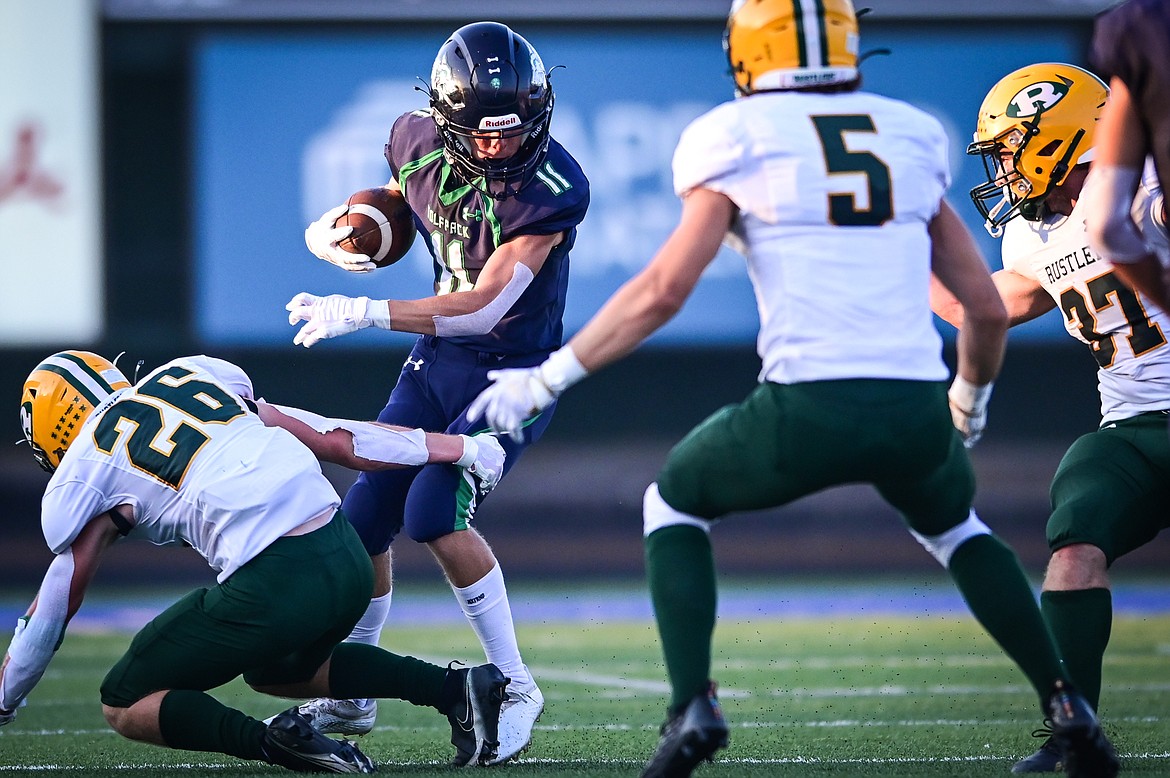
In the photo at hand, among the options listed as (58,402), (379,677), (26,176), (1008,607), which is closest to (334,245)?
(58,402)

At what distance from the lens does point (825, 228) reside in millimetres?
2664

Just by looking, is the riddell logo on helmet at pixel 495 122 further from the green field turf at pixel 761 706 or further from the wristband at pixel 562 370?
the green field turf at pixel 761 706

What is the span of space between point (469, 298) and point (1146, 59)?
72.6 inches

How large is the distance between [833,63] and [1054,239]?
4.22ft

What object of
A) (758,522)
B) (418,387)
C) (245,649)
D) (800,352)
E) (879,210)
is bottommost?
(758,522)

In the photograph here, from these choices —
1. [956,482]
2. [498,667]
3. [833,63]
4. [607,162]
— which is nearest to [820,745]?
→ [498,667]

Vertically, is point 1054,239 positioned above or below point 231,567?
above

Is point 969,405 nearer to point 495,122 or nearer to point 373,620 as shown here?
point 495,122

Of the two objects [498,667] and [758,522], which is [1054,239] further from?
[758,522]

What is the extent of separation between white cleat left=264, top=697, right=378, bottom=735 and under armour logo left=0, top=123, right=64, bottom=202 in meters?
6.75

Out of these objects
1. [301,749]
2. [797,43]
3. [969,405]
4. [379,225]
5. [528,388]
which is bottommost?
[301,749]

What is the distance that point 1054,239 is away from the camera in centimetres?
380

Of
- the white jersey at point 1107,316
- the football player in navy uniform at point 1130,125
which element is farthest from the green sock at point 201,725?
the white jersey at point 1107,316

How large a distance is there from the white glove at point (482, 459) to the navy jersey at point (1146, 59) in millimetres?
1773
